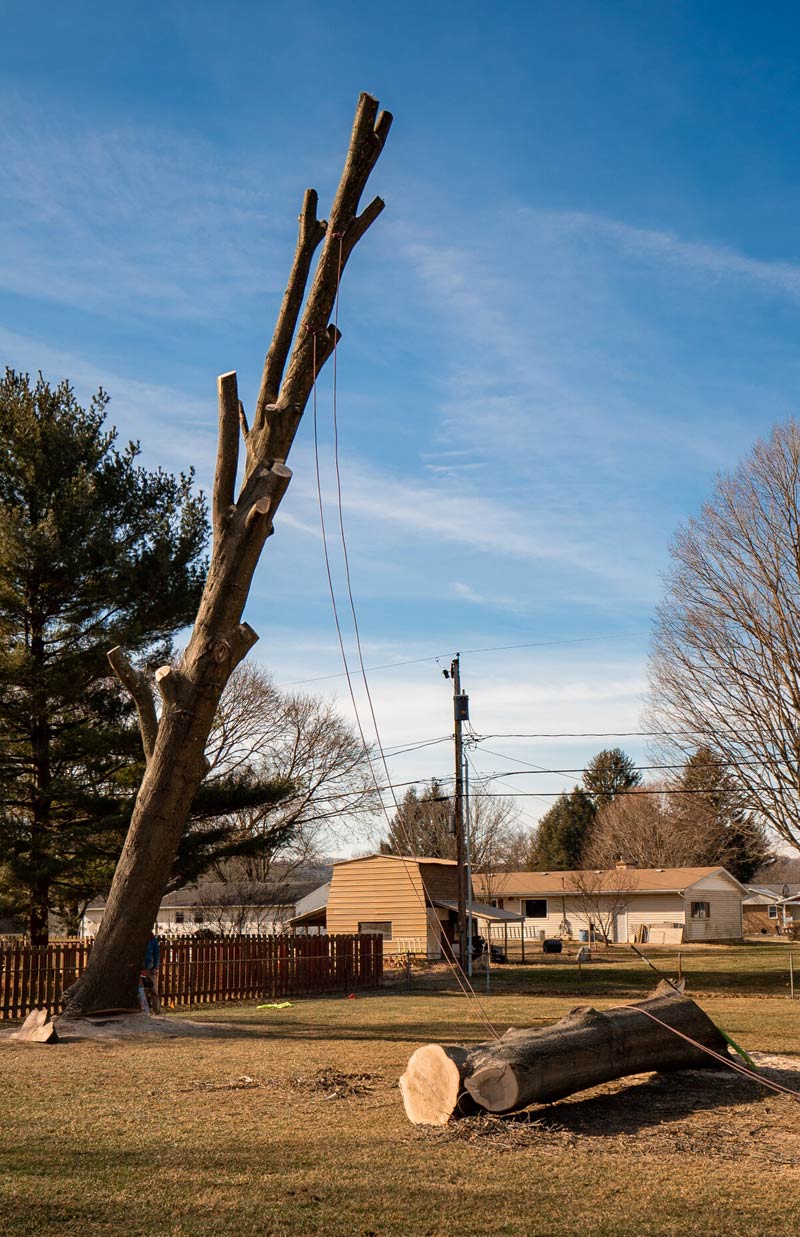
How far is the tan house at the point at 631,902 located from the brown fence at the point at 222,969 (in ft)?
85.3

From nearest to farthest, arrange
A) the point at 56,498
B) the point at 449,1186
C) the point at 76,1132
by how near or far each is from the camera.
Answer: the point at 449,1186
the point at 76,1132
the point at 56,498

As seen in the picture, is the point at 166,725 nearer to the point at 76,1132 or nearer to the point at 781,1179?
the point at 76,1132

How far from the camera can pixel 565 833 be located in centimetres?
7662

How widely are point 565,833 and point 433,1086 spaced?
71258mm

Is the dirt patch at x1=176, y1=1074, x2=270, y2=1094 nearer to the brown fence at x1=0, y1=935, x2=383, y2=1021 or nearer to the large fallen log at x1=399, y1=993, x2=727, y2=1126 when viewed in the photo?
the large fallen log at x1=399, y1=993, x2=727, y2=1126

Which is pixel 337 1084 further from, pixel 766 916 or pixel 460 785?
pixel 766 916

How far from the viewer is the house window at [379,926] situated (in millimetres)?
39000

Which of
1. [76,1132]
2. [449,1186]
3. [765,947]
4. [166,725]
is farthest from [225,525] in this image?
[765,947]

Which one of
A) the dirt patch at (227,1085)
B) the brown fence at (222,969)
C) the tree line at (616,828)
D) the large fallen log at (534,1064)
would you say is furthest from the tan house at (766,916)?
the dirt patch at (227,1085)

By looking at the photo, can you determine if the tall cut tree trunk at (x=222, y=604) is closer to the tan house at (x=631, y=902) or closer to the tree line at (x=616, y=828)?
the tree line at (x=616, y=828)

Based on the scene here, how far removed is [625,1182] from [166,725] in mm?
8551

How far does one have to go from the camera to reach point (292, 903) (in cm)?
4766

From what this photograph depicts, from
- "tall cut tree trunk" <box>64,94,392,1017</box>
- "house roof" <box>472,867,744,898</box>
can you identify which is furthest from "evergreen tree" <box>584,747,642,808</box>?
"tall cut tree trunk" <box>64,94,392,1017</box>

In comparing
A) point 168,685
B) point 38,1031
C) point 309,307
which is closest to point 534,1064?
point 38,1031
